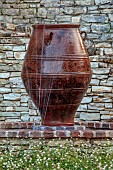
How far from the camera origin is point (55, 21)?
8.61 meters

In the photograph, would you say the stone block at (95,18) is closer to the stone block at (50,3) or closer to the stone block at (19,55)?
the stone block at (50,3)

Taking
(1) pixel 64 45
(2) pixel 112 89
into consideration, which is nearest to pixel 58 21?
(2) pixel 112 89

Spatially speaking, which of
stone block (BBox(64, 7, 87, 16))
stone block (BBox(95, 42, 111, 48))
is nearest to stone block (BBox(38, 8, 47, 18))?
stone block (BBox(64, 7, 87, 16))

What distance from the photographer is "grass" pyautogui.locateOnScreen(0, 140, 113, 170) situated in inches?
204

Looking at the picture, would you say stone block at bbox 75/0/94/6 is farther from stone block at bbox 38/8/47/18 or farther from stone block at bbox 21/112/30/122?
stone block at bbox 21/112/30/122

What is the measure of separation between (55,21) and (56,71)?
222 centimetres

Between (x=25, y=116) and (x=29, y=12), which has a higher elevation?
(x=29, y=12)

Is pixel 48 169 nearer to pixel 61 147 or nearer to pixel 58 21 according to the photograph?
pixel 61 147

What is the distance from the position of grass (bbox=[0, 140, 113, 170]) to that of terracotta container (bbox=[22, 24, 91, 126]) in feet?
2.13

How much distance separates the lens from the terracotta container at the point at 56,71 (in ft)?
21.4

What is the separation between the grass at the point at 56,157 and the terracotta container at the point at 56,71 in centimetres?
65

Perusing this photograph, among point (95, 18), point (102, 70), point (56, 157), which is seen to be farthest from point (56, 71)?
point (95, 18)

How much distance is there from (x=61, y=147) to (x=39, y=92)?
911 millimetres

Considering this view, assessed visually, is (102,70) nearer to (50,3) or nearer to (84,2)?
(84,2)
